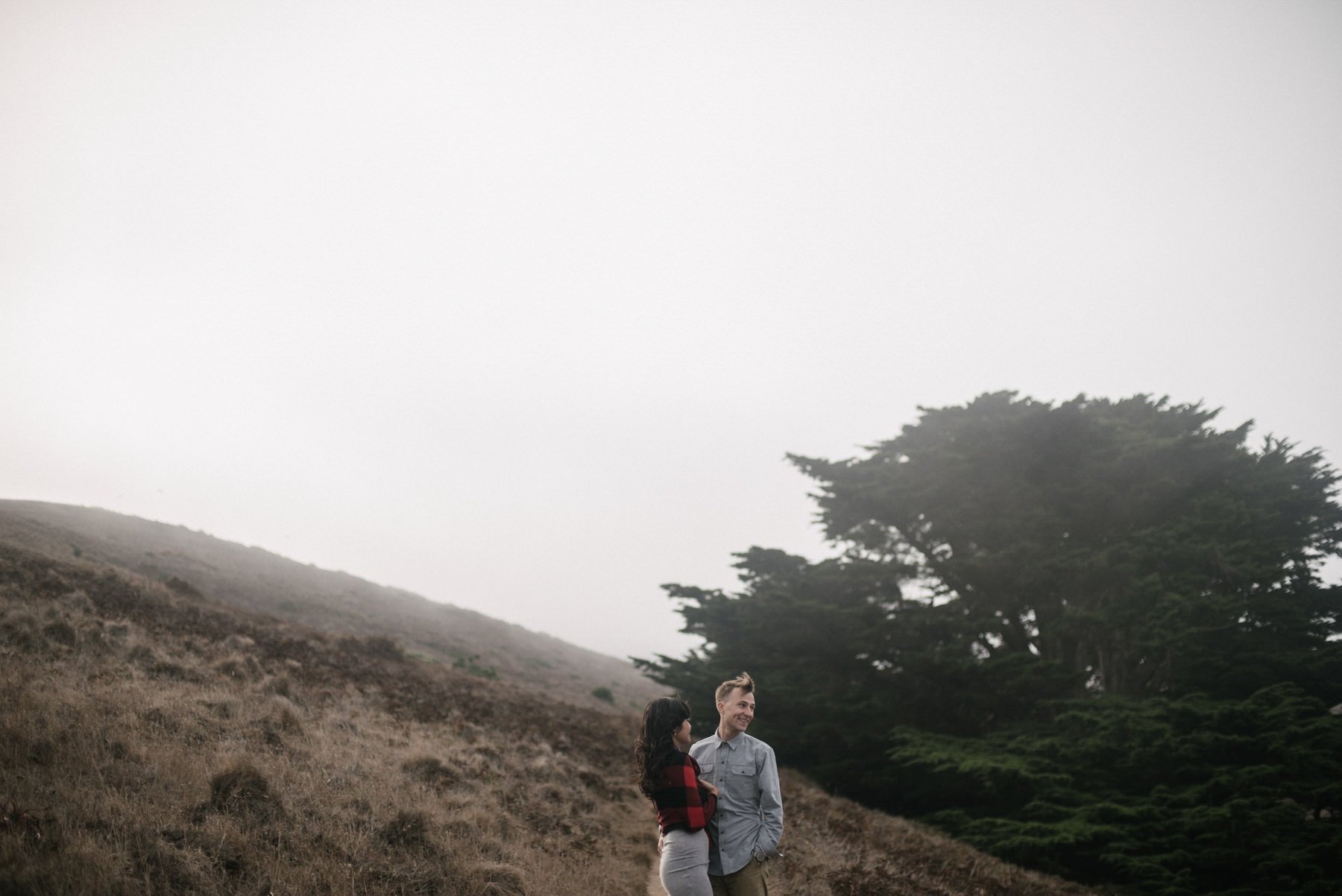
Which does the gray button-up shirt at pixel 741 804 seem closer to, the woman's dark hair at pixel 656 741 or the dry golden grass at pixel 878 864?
the woman's dark hair at pixel 656 741

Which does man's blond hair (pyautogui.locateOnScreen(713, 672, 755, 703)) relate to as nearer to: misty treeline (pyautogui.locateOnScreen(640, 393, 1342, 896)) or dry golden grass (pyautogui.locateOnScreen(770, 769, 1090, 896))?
dry golden grass (pyautogui.locateOnScreen(770, 769, 1090, 896))

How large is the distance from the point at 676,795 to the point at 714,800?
314mm

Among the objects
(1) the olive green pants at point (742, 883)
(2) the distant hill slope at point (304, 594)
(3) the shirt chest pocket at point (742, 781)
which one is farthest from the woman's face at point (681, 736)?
(2) the distant hill slope at point (304, 594)

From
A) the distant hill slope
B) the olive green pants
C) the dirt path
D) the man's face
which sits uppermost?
the man's face

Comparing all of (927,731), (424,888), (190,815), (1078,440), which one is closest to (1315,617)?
(1078,440)

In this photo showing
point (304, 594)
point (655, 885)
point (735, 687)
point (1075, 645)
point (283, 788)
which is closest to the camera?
point (735, 687)

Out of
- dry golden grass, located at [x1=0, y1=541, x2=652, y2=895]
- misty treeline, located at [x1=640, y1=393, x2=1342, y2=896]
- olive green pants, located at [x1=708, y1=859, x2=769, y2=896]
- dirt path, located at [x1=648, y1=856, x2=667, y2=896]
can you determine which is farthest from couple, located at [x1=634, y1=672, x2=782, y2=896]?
misty treeline, located at [x1=640, y1=393, x2=1342, y2=896]

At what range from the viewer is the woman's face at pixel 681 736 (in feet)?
12.0

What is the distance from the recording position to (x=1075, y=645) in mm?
15789

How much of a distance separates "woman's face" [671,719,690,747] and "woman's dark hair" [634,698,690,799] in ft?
0.06

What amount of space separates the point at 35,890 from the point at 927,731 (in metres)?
16.7

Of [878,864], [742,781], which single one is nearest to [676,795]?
[742,781]

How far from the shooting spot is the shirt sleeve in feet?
11.6

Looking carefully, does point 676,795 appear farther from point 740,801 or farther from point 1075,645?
point 1075,645
